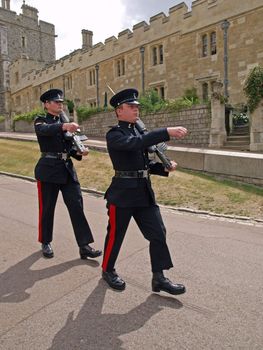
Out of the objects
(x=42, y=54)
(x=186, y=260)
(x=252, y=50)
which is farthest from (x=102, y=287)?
(x=42, y=54)

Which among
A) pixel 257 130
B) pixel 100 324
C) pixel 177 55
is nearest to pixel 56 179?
pixel 100 324

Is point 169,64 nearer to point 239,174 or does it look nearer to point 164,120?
point 164,120

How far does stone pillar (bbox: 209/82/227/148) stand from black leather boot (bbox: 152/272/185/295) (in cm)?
1155

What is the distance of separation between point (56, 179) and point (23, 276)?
4.13 feet

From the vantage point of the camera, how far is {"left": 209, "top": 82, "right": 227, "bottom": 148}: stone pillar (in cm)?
1439

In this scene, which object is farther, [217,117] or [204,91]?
[204,91]

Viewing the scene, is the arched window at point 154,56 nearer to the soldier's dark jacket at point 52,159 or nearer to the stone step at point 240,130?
the stone step at point 240,130

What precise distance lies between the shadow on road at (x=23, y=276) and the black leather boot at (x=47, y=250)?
8 cm

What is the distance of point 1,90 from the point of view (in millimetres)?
50812

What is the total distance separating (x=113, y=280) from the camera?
143 inches

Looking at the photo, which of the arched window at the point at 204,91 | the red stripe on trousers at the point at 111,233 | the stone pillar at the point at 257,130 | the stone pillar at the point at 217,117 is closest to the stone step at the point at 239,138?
the stone pillar at the point at 217,117

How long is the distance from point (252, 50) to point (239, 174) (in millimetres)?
12454

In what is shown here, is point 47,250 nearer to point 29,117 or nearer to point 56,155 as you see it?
point 56,155

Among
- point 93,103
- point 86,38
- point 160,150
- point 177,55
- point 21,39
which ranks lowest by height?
point 160,150
